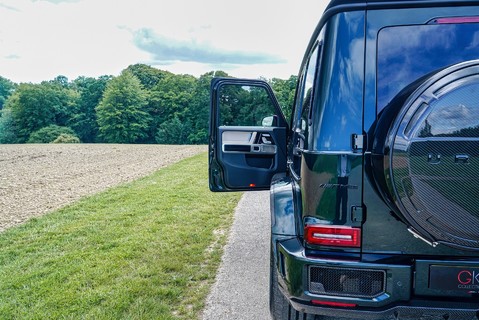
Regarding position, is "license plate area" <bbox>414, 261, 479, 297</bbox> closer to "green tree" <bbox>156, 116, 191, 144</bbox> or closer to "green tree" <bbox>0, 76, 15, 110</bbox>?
"green tree" <bbox>156, 116, 191, 144</bbox>

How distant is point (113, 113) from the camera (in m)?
53.3

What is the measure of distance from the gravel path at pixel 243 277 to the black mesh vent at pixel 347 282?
4.16ft

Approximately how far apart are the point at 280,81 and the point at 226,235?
89.6 inches

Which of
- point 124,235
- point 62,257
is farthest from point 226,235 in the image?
point 62,257

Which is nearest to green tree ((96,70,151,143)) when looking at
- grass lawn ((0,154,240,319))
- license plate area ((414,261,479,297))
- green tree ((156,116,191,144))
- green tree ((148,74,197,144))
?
green tree ((148,74,197,144))

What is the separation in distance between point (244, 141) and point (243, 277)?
141 cm

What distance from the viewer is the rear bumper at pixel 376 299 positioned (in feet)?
5.54

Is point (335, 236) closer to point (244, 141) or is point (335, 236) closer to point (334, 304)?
point (334, 304)

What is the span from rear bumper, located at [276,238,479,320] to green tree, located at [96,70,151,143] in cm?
5313

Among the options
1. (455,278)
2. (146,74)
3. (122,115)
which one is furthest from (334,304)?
(146,74)

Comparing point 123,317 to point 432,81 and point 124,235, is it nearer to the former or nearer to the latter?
point 124,235

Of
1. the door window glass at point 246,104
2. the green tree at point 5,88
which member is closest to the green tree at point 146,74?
the green tree at point 5,88

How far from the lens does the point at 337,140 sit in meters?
1.74

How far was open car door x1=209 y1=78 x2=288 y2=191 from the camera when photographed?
315cm
